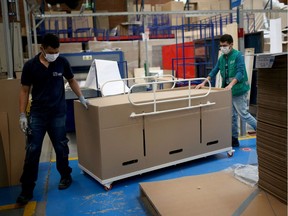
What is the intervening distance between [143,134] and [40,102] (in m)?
1.16

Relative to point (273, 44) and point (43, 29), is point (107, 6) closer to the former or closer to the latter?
point (43, 29)

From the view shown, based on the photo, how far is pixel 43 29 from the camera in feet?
32.6

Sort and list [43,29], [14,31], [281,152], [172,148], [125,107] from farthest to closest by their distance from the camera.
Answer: [43,29], [14,31], [172,148], [125,107], [281,152]

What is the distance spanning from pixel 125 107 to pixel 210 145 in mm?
1408

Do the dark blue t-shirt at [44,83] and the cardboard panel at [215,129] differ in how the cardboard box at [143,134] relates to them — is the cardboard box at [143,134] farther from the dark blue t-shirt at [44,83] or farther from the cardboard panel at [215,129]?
the dark blue t-shirt at [44,83]

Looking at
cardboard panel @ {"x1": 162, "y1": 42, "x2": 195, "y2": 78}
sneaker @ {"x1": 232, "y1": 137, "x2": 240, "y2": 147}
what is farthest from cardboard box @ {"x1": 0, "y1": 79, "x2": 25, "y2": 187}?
cardboard panel @ {"x1": 162, "y1": 42, "x2": 195, "y2": 78}

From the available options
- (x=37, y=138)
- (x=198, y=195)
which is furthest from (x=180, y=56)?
(x=198, y=195)

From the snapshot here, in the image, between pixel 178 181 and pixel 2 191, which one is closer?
pixel 178 181

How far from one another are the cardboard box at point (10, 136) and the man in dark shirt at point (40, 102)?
0.34 metres

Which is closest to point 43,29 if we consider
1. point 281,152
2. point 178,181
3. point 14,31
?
point 14,31

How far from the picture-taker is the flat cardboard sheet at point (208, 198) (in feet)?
7.72

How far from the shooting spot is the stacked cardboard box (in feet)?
7.03

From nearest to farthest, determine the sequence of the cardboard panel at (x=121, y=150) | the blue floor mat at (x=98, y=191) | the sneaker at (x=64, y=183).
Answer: the blue floor mat at (x=98, y=191) → the cardboard panel at (x=121, y=150) → the sneaker at (x=64, y=183)

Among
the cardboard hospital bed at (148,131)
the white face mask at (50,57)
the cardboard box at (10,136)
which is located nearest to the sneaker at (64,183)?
the cardboard hospital bed at (148,131)
